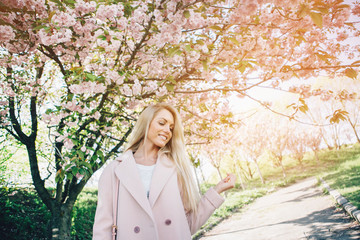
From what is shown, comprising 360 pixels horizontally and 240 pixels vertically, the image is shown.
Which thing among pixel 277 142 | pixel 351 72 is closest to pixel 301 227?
pixel 351 72

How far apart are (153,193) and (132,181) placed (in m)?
0.20

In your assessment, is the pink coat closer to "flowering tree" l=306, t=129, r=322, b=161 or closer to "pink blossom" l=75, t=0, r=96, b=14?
"pink blossom" l=75, t=0, r=96, b=14

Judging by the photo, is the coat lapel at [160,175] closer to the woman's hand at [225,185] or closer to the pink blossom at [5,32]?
the woman's hand at [225,185]

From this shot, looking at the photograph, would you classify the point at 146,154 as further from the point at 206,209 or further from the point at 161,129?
the point at 206,209

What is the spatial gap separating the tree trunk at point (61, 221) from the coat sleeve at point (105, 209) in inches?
108

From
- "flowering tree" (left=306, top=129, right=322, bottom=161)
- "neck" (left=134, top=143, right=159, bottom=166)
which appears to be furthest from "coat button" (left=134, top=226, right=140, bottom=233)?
"flowering tree" (left=306, top=129, right=322, bottom=161)

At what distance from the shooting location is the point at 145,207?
1673 mm

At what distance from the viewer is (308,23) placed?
2.62 meters

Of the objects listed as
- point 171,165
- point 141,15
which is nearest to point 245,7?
point 141,15

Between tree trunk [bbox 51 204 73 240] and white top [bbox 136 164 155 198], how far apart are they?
2.84m

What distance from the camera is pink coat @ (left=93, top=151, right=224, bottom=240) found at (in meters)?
1.66

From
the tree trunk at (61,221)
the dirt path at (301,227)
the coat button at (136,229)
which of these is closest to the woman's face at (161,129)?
the coat button at (136,229)

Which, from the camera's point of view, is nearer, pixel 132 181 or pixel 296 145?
pixel 132 181

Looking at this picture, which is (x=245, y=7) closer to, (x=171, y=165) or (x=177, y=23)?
(x=177, y=23)
